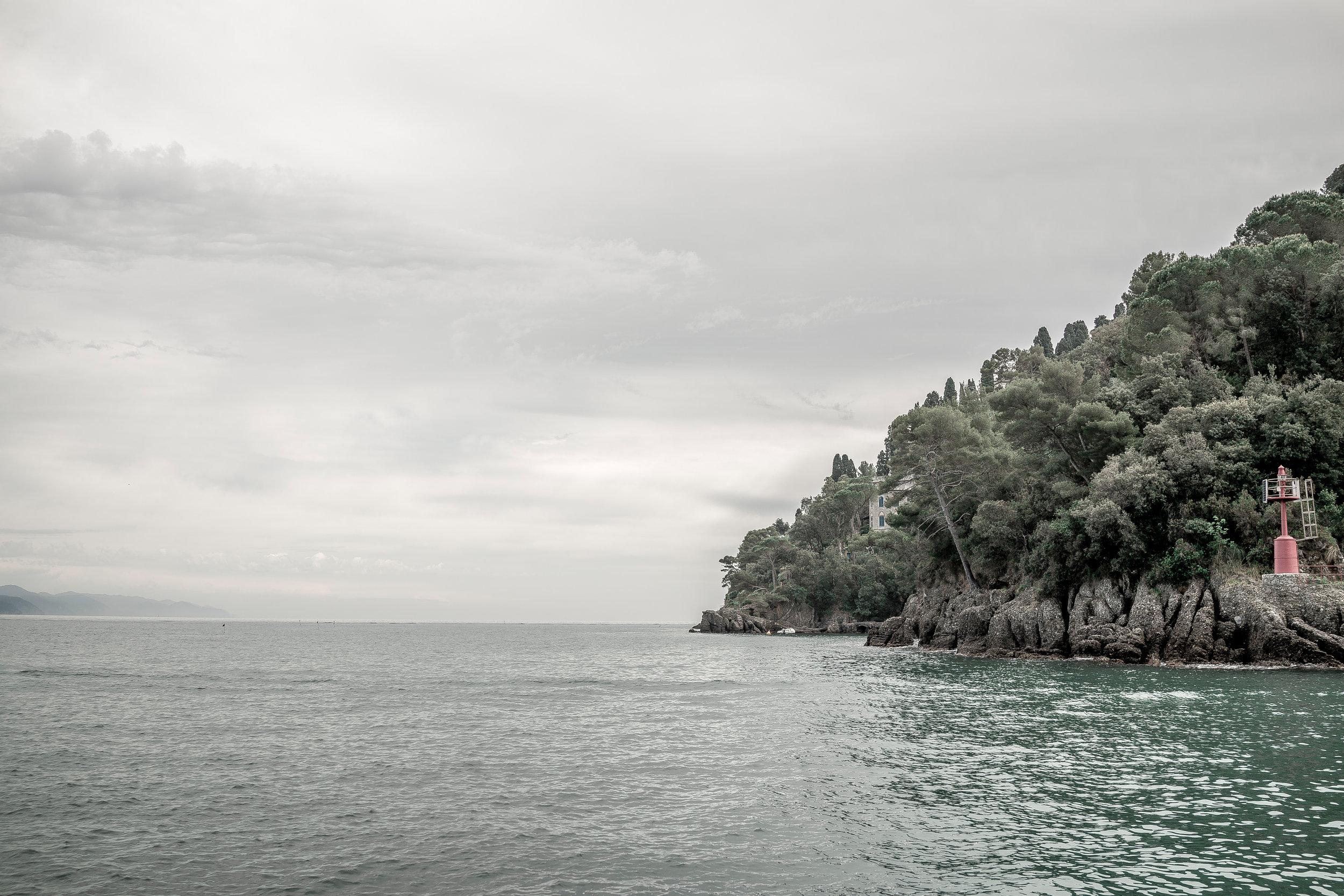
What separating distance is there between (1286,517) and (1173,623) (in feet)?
29.0

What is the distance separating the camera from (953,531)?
7319 cm

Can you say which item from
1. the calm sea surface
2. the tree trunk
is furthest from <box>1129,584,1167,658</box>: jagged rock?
the tree trunk

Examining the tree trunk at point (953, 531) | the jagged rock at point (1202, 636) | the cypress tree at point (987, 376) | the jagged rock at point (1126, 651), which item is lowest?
the jagged rock at point (1126, 651)

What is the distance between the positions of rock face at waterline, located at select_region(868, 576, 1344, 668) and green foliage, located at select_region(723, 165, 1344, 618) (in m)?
1.77

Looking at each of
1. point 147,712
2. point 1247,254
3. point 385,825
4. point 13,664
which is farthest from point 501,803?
point 1247,254

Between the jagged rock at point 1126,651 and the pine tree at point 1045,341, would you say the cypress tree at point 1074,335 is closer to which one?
the pine tree at point 1045,341

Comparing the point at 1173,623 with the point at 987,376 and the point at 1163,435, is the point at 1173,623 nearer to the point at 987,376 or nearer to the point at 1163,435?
the point at 1163,435

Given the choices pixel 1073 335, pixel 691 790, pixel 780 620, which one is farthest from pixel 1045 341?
pixel 691 790

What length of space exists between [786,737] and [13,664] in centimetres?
6316

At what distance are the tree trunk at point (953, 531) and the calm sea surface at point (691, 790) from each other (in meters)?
29.4

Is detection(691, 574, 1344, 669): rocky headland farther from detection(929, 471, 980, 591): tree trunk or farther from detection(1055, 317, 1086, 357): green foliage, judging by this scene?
detection(1055, 317, 1086, 357): green foliage

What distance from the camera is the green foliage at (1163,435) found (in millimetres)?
52031

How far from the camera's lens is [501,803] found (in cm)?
1947

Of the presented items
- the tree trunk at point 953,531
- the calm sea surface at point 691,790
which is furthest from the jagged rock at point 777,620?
the calm sea surface at point 691,790
